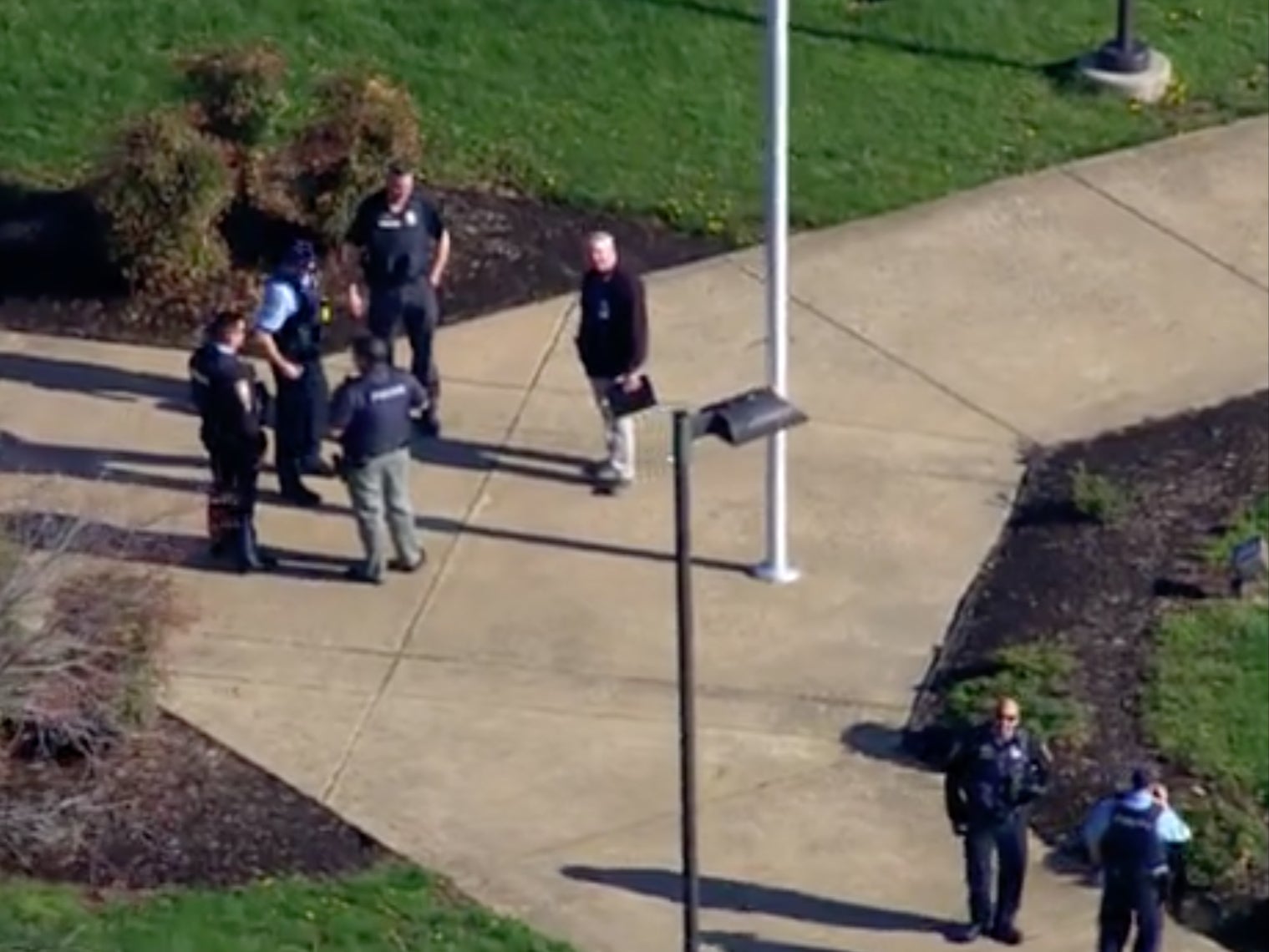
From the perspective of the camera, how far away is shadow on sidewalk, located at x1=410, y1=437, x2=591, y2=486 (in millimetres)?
22844

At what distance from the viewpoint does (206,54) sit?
2469 cm

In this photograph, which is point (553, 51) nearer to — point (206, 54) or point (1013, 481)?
point (206, 54)

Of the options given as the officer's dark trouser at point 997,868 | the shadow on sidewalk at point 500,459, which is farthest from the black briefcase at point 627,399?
the officer's dark trouser at point 997,868

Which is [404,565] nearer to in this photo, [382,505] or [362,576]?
[362,576]

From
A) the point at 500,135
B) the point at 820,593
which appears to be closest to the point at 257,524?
the point at 820,593

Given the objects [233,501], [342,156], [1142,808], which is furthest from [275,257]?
[1142,808]

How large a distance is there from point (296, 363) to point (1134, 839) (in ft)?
18.3

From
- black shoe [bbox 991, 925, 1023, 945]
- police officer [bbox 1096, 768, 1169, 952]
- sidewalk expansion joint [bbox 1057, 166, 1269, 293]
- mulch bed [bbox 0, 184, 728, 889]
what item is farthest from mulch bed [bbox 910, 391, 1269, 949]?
mulch bed [bbox 0, 184, 728, 889]

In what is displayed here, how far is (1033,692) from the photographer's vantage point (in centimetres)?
2089

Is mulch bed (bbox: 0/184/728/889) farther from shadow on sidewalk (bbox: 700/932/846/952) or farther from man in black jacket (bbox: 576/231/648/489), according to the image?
man in black jacket (bbox: 576/231/648/489)

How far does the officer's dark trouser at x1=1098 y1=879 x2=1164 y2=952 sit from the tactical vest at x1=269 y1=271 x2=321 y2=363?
5422 mm

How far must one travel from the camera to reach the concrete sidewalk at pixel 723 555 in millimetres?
19953

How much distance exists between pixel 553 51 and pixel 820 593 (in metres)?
5.86

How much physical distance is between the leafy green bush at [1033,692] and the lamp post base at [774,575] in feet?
4.20
